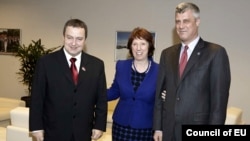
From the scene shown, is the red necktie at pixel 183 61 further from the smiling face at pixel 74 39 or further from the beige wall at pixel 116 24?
the beige wall at pixel 116 24

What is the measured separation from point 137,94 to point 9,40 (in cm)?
→ 475

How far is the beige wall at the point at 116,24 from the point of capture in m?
4.96

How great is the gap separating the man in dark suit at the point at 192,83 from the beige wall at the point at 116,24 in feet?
9.34

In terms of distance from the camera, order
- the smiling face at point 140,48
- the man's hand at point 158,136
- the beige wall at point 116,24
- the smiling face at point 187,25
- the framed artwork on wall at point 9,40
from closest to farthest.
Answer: the smiling face at point 187,25 → the man's hand at point 158,136 → the smiling face at point 140,48 → the beige wall at point 116,24 → the framed artwork on wall at point 9,40

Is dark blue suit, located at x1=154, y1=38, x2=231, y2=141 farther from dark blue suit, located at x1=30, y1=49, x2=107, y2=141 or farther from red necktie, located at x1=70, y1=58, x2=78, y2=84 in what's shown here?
Answer: red necktie, located at x1=70, y1=58, x2=78, y2=84

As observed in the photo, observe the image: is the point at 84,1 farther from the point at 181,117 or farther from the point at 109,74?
the point at 181,117

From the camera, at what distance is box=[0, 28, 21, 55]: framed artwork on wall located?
254 inches

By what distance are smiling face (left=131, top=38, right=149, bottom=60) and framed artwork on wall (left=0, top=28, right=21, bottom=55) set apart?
4.42 m

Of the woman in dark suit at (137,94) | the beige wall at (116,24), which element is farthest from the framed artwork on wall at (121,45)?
the woman in dark suit at (137,94)

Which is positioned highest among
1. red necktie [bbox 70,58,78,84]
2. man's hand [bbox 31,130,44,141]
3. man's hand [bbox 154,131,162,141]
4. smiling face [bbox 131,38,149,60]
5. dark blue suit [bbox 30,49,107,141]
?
smiling face [bbox 131,38,149,60]

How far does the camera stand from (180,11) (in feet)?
7.61

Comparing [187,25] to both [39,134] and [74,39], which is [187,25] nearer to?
[74,39]

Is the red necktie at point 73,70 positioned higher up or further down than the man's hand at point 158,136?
higher up

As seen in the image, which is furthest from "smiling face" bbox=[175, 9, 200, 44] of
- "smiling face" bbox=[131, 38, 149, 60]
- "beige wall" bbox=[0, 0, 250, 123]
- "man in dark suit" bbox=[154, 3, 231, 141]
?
"beige wall" bbox=[0, 0, 250, 123]
